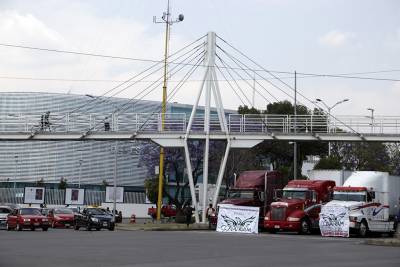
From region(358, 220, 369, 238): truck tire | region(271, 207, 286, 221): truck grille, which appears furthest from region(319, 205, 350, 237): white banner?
region(271, 207, 286, 221): truck grille

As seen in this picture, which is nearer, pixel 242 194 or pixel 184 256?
pixel 184 256

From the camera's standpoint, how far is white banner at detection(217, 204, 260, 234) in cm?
4209

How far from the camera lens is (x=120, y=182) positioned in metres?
146

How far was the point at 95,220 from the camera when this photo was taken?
42594mm

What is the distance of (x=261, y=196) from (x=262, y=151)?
34540 mm

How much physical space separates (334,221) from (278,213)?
369 cm

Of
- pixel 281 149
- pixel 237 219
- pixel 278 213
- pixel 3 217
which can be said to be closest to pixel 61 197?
pixel 281 149

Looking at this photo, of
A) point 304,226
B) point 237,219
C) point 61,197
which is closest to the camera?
point 304,226

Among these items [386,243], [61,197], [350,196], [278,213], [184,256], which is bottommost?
[184,256]

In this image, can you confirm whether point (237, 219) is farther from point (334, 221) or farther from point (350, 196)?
Result: point (350, 196)

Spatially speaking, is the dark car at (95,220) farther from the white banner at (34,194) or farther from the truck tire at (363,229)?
the white banner at (34,194)

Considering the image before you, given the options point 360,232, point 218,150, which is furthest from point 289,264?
point 218,150

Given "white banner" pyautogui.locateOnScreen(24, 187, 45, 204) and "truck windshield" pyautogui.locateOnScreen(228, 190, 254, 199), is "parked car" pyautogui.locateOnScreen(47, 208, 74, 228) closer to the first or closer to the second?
"truck windshield" pyautogui.locateOnScreen(228, 190, 254, 199)

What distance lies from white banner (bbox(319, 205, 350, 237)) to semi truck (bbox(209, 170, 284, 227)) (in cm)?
695
